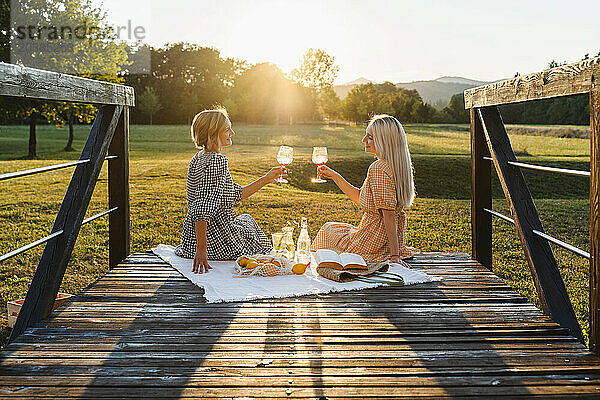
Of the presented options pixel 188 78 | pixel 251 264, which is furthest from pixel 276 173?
pixel 188 78

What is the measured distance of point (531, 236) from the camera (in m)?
3.31

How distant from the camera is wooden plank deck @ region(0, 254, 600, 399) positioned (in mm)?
2205

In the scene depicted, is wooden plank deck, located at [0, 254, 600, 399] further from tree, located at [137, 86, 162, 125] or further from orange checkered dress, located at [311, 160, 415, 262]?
tree, located at [137, 86, 162, 125]

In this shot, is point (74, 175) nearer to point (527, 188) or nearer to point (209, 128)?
point (209, 128)

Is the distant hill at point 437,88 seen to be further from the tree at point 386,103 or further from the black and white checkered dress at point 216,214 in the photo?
the black and white checkered dress at point 216,214

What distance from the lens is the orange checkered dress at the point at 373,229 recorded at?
13.9 feet

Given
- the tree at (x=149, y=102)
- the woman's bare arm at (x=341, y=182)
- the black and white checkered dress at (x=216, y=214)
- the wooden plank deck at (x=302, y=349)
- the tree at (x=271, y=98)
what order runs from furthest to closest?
the tree at (x=149, y=102) → the tree at (x=271, y=98) → the woman's bare arm at (x=341, y=182) → the black and white checkered dress at (x=216, y=214) → the wooden plank deck at (x=302, y=349)

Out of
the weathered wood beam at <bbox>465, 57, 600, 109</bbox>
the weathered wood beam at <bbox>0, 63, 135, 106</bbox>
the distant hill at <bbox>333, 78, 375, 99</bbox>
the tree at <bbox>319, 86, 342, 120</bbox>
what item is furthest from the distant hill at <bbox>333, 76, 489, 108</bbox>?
the weathered wood beam at <bbox>0, 63, 135, 106</bbox>

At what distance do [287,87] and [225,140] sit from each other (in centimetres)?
2114

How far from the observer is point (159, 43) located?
30312 millimetres

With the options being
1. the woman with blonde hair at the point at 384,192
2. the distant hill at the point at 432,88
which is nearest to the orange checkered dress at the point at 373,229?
the woman with blonde hair at the point at 384,192

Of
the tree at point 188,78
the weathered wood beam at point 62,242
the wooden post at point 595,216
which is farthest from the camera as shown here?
the tree at point 188,78

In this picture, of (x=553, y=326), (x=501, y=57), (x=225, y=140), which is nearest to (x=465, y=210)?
(x=225, y=140)

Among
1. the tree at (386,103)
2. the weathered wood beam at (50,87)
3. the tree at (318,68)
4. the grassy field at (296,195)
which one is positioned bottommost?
the grassy field at (296,195)
